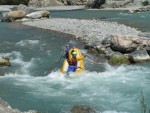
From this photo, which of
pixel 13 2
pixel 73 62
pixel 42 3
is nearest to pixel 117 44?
pixel 73 62

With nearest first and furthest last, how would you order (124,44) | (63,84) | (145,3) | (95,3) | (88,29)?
(63,84) → (124,44) → (88,29) → (95,3) → (145,3)

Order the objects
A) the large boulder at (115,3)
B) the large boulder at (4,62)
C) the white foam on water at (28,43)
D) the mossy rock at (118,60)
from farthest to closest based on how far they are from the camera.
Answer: the large boulder at (115,3) < the white foam on water at (28,43) < the large boulder at (4,62) < the mossy rock at (118,60)

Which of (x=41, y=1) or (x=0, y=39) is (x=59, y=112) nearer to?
(x=0, y=39)

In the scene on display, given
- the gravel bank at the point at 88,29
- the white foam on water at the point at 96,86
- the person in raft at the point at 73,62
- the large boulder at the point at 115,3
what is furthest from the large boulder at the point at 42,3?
the person in raft at the point at 73,62

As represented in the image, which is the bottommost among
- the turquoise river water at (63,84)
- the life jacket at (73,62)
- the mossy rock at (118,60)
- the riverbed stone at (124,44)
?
the turquoise river water at (63,84)

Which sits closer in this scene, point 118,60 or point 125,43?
point 118,60

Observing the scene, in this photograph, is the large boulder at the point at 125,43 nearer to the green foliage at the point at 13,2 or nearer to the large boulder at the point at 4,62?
the large boulder at the point at 4,62

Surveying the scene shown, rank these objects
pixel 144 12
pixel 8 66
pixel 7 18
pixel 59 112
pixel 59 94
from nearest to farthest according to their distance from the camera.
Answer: pixel 59 112 < pixel 59 94 < pixel 8 66 < pixel 7 18 < pixel 144 12

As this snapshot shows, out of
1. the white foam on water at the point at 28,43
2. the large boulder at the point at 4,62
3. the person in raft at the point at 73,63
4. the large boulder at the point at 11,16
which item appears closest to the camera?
the person in raft at the point at 73,63

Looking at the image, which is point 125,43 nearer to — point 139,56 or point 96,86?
point 139,56

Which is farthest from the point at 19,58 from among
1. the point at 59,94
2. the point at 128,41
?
the point at 59,94

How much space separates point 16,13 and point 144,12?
64.7 feet

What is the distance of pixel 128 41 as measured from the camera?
2339 cm

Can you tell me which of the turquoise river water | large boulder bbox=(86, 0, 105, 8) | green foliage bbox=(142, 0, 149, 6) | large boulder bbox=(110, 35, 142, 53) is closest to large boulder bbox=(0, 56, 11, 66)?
the turquoise river water
